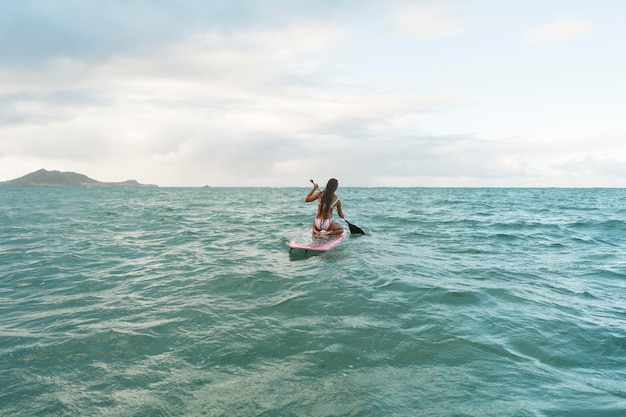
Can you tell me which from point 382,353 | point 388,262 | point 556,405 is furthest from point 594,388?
point 388,262

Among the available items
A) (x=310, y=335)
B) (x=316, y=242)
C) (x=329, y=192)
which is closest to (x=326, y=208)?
(x=329, y=192)

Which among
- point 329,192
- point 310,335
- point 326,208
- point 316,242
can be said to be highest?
point 329,192

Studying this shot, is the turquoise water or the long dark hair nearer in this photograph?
the turquoise water

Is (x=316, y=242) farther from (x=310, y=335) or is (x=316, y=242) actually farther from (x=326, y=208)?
(x=310, y=335)

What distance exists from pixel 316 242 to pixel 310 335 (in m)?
7.21

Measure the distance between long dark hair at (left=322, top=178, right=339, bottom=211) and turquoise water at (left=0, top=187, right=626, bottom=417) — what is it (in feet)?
7.45

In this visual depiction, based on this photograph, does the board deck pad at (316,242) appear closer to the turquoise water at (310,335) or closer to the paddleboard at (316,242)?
the paddleboard at (316,242)

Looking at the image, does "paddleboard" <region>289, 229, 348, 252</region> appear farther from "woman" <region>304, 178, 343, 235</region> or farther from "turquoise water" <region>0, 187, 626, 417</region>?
"turquoise water" <region>0, 187, 626, 417</region>

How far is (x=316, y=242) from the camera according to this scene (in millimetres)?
12773

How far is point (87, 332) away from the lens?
572cm

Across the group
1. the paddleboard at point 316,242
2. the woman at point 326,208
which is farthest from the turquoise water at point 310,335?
the woman at point 326,208

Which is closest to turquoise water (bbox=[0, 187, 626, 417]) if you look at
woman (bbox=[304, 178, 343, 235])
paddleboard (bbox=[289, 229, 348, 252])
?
paddleboard (bbox=[289, 229, 348, 252])

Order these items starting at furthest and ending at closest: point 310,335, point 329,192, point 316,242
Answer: point 329,192 → point 316,242 → point 310,335

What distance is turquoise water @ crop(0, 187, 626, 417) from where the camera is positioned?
397 cm
